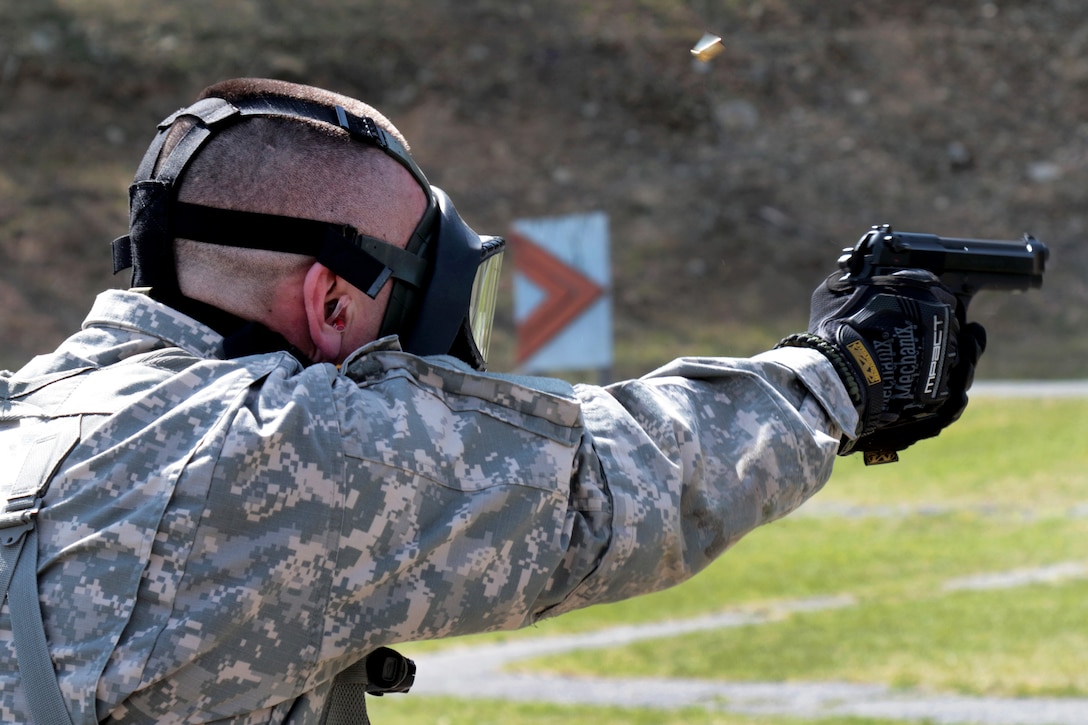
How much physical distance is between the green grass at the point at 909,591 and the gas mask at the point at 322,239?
284 cm

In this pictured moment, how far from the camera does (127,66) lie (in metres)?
24.2

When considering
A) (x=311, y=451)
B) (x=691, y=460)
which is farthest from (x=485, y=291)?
(x=311, y=451)

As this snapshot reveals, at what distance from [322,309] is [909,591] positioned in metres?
8.18

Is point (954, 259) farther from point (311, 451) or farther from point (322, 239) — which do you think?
point (311, 451)

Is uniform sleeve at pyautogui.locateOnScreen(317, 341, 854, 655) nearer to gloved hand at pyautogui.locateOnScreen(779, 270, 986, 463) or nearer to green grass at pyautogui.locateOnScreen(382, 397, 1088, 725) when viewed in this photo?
gloved hand at pyautogui.locateOnScreen(779, 270, 986, 463)

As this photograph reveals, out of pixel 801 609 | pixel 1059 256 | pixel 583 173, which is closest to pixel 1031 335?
pixel 1059 256

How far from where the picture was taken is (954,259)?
246 centimetres

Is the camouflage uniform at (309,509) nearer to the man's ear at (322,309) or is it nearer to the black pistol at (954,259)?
the man's ear at (322,309)

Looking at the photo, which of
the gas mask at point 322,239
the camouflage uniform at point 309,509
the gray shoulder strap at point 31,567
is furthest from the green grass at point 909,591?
the gray shoulder strap at point 31,567

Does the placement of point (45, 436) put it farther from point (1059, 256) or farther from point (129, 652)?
point (1059, 256)

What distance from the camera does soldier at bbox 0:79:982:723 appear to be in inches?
61.3

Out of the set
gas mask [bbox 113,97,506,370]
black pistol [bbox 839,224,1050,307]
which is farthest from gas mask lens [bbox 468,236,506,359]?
black pistol [bbox 839,224,1050,307]

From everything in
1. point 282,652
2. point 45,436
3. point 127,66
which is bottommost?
point 127,66

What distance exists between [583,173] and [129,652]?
2264 centimetres
